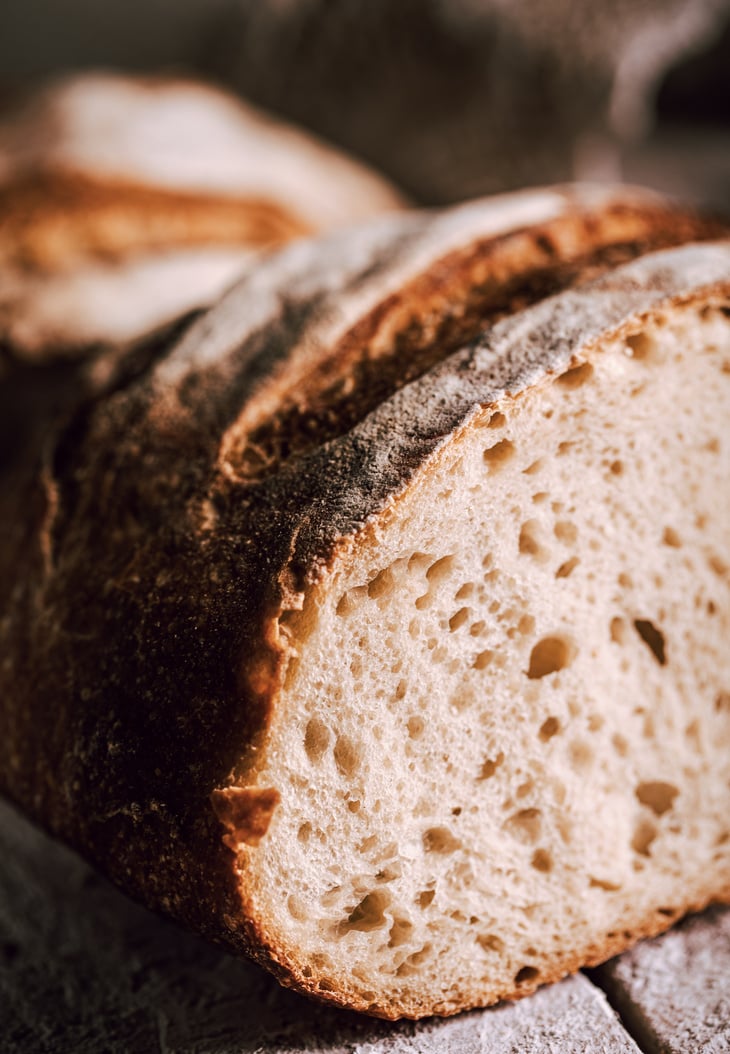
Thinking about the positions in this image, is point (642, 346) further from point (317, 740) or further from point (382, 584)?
point (317, 740)

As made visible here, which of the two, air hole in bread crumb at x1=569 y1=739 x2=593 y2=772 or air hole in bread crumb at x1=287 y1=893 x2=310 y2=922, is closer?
air hole in bread crumb at x1=287 y1=893 x2=310 y2=922

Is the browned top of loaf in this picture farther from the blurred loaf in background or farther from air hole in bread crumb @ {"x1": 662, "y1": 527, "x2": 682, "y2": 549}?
air hole in bread crumb @ {"x1": 662, "y1": 527, "x2": 682, "y2": 549}

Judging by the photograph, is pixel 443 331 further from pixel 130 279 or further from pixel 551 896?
pixel 130 279

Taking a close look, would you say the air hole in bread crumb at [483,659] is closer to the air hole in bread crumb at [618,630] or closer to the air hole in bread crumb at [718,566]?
the air hole in bread crumb at [618,630]

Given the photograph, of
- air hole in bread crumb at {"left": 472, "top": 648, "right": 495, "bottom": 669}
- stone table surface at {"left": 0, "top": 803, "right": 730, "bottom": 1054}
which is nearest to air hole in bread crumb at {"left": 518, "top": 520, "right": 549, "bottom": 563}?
air hole in bread crumb at {"left": 472, "top": 648, "right": 495, "bottom": 669}

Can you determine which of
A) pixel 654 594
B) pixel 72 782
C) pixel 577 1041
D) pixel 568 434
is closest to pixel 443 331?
pixel 568 434

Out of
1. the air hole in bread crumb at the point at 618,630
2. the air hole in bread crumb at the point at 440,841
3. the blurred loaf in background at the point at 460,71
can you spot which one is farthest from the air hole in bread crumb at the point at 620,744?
the blurred loaf in background at the point at 460,71

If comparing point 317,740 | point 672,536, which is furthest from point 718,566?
point 317,740
